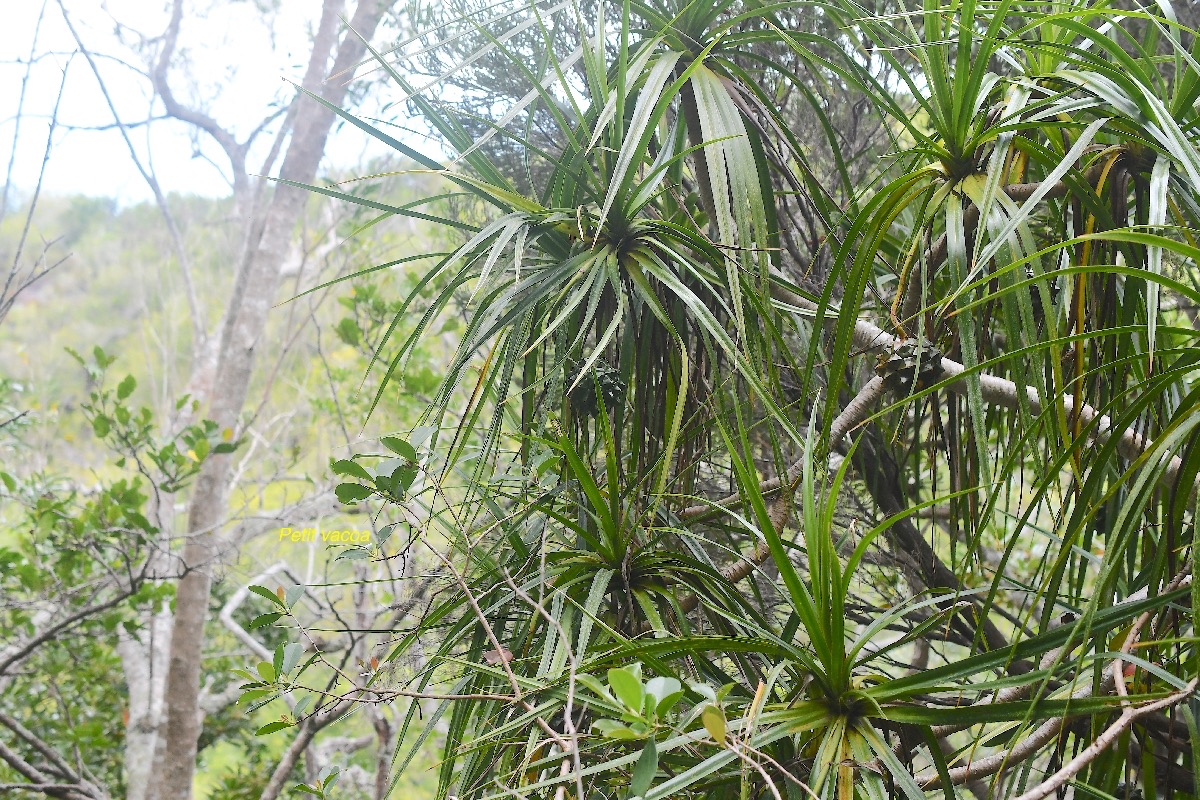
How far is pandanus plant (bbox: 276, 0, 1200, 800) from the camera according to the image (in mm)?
772

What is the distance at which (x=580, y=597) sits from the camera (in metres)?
1.08

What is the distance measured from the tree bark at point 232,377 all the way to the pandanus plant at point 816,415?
144cm

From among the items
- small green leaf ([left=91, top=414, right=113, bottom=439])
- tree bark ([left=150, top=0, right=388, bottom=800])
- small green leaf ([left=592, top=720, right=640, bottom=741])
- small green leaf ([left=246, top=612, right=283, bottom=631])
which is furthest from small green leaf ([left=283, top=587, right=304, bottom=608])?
small green leaf ([left=91, top=414, right=113, bottom=439])

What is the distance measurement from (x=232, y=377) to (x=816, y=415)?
2.48 meters

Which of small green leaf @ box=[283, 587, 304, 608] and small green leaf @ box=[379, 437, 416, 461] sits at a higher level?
small green leaf @ box=[379, 437, 416, 461]

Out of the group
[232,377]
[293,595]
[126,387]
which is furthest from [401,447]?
[232,377]

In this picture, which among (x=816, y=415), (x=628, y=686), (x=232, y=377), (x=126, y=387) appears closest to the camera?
(x=628, y=686)

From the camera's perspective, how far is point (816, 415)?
3.10 feet

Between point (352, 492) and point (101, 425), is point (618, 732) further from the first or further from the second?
point (101, 425)

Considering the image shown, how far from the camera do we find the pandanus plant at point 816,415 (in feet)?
2.53

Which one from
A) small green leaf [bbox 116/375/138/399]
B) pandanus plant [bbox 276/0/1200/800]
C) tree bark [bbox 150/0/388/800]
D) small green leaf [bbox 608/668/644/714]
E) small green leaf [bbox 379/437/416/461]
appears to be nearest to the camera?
small green leaf [bbox 608/668/644/714]

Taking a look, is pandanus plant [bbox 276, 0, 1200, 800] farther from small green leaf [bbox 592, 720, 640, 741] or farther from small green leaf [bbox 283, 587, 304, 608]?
small green leaf [bbox 283, 587, 304, 608]

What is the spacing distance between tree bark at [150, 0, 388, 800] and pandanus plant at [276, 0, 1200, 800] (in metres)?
1.44

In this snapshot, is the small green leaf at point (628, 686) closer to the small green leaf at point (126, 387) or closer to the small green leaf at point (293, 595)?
the small green leaf at point (293, 595)
